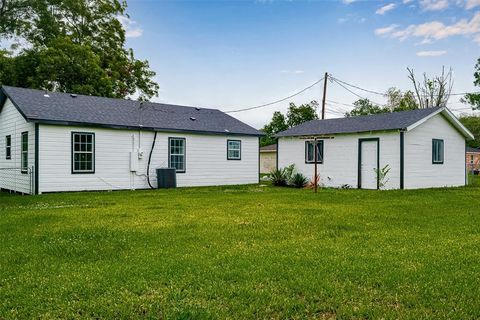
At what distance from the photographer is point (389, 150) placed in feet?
55.3

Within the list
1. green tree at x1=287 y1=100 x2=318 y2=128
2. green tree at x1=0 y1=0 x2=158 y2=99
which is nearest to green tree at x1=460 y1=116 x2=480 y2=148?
green tree at x1=287 y1=100 x2=318 y2=128

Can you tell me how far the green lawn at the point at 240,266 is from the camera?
3492 mm

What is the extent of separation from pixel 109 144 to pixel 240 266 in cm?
1223

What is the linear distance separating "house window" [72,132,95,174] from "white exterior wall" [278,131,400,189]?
9855 mm

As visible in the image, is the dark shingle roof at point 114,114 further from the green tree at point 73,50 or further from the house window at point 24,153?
the green tree at point 73,50

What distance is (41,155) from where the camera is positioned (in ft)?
45.6

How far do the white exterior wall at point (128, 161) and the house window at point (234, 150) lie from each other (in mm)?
180

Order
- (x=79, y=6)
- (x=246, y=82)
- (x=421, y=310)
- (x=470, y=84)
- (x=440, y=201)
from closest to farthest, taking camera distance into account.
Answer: (x=421, y=310) → (x=440, y=201) → (x=246, y=82) → (x=79, y=6) → (x=470, y=84)

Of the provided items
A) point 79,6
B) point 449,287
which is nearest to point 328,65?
point 79,6

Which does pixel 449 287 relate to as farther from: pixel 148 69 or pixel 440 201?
pixel 148 69

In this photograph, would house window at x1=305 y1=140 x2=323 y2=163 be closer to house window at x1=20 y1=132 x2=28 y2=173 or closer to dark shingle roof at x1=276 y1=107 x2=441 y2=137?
dark shingle roof at x1=276 y1=107 x2=441 y2=137

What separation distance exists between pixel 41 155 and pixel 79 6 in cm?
2076

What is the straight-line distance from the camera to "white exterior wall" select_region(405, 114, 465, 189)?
55.2 feet

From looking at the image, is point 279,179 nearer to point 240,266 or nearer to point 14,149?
point 14,149
